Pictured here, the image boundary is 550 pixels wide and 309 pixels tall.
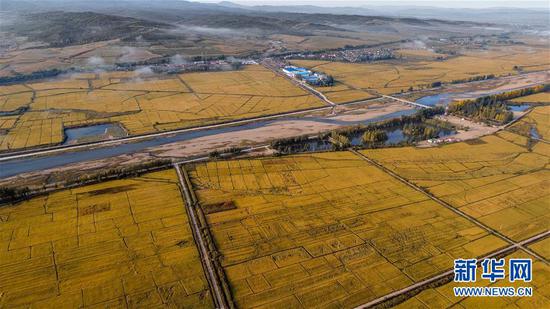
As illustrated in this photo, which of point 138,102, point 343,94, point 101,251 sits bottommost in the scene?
point 101,251

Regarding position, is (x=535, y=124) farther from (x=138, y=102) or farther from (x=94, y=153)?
(x=138, y=102)

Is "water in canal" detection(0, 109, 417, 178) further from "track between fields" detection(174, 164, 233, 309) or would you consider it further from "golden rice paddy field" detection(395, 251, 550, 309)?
"golden rice paddy field" detection(395, 251, 550, 309)

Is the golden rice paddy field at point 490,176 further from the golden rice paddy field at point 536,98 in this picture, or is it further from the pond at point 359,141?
the golden rice paddy field at point 536,98

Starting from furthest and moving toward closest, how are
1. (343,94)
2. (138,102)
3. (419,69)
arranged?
1. (419,69)
2. (343,94)
3. (138,102)

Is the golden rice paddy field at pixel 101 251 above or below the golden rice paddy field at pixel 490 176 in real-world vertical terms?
below

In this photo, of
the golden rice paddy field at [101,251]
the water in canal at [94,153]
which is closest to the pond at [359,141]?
the water in canal at [94,153]

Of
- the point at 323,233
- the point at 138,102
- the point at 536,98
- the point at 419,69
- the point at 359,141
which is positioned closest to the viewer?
the point at 323,233

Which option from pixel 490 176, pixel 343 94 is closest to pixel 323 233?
pixel 490 176

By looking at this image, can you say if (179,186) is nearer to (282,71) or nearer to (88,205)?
(88,205)
